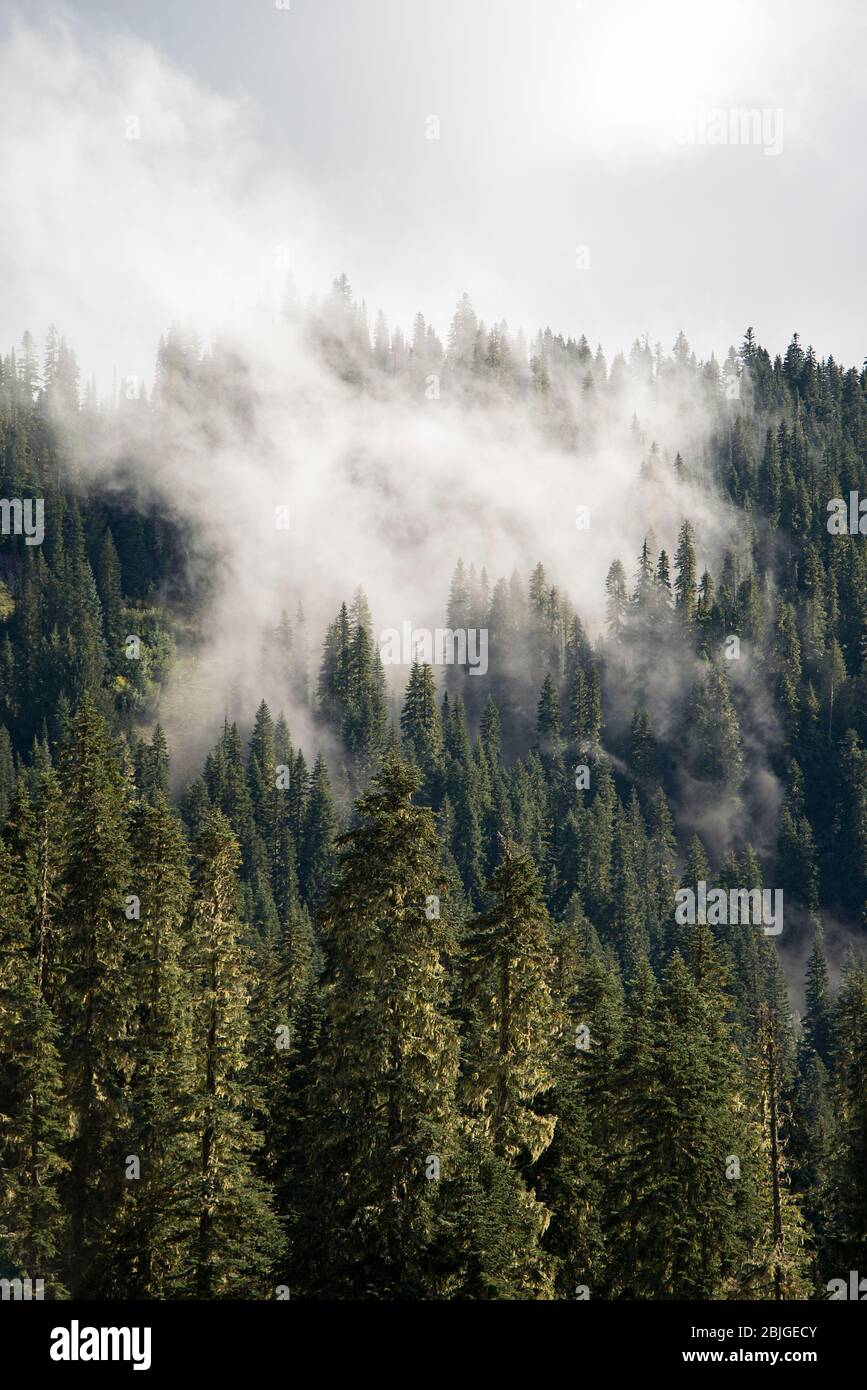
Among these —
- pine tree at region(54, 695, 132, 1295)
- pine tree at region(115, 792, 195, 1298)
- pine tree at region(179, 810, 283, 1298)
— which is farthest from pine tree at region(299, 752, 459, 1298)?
pine tree at region(54, 695, 132, 1295)

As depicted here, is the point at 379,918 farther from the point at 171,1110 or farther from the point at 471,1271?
the point at 171,1110

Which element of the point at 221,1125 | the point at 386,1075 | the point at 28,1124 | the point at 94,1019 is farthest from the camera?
the point at 94,1019

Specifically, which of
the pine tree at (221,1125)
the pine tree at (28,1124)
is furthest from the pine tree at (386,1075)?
the pine tree at (28,1124)

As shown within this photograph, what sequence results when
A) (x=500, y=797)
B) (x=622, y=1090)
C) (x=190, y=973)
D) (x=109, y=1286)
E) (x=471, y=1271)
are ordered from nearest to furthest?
(x=471, y=1271) → (x=109, y=1286) → (x=190, y=973) → (x=622, y=1090) → (x=500, y=797)

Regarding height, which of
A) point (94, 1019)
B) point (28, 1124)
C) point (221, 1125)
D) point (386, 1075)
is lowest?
point (28, 1124)

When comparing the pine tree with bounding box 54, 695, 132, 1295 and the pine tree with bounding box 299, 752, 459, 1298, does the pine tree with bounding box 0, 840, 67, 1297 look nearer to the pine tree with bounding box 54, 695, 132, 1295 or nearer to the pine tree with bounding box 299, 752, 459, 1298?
the pine tree with bounding box 54, 695, 132, 1295

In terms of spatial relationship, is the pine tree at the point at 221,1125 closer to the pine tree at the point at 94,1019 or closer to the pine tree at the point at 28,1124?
the pine tree at the point at 94,1019

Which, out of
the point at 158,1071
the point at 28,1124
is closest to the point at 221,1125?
the point at 158,1071

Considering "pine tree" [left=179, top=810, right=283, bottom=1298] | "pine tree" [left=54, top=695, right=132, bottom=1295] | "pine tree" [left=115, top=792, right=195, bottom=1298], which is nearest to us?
"pine tree" [left=179, top=810, right=283, bottom=1298]

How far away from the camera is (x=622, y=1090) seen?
50344 millimetres

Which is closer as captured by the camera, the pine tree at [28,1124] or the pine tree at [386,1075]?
the pine tree at [386,1075]

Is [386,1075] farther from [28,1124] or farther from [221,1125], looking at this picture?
[28,1124]
